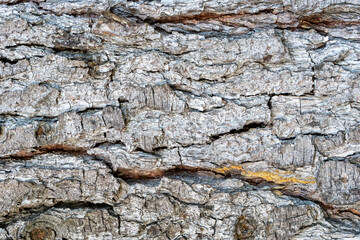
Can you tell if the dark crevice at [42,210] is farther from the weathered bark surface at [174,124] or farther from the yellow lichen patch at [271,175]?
the yellow lichen patch at [271,175]

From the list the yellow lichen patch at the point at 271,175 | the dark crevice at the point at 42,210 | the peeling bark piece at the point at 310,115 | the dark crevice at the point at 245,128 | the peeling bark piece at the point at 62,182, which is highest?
the peeling bark piece at the point at 310,115

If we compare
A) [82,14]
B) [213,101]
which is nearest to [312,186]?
[213,101]

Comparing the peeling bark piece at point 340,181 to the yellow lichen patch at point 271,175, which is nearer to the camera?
the peeling bark piece at point 340,181

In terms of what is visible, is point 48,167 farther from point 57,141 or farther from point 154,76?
point 154,76

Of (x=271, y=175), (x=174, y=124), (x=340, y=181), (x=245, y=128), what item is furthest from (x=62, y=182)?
(x=340, y=181)

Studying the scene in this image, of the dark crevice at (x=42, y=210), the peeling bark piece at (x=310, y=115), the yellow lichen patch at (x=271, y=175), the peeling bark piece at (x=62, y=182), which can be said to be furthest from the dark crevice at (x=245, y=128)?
the dark crevice at (x=42, y=210)

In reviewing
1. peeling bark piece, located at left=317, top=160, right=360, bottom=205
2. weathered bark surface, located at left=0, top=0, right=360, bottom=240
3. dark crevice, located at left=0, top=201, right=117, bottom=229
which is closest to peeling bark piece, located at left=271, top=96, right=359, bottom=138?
weathered bark surface, located at left=0, top=0, right=360, bottom=240

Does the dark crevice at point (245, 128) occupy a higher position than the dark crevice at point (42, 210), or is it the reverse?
the dark crevice at point (245, 128)

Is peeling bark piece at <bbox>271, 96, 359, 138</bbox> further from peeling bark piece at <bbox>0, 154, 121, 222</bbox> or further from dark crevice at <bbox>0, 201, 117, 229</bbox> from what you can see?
dark crevice at <bbox>0, 201, 117, 229</bbox>
